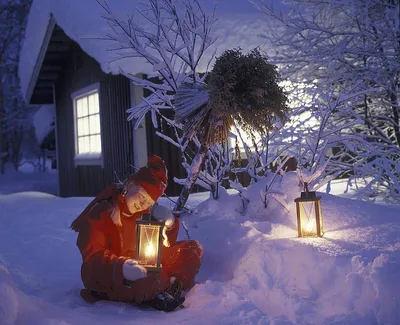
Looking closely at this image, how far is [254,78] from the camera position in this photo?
140 inches

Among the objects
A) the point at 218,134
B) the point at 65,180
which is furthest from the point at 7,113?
the point at 218,134

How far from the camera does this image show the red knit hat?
3199 mm

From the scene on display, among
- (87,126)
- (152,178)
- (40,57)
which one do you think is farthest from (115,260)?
(40,57)

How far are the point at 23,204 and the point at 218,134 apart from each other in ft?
20.0

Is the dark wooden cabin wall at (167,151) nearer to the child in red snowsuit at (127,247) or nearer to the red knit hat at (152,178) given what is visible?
the child in red snowsuit at (127,247)

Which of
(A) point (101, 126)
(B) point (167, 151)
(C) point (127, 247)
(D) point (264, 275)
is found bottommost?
(D) point (264, 275)

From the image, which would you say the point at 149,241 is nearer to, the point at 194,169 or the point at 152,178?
the point at 152,178

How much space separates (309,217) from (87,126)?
803 centimetres

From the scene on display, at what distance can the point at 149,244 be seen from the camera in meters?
3.05

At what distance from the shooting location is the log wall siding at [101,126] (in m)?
9.04

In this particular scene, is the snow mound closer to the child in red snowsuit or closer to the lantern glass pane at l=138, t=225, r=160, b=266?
the child in red snowsuit

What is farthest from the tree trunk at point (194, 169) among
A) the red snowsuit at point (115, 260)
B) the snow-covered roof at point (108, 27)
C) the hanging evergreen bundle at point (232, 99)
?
the snow-covered roof at point (108, 27)

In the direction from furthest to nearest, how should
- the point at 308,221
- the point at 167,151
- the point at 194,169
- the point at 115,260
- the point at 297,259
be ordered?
the point at 167,151
the point at 194,169
the point at 308,221
the point at 297,259
the point at 115,260

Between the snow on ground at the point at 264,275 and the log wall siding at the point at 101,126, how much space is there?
12.2ft
